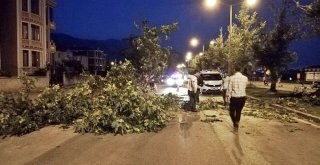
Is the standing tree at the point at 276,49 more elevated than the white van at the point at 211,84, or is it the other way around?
the standing tree at the point at 276,49

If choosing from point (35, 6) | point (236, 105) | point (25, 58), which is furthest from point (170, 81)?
point (236, 105)

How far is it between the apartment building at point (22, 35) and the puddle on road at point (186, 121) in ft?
93.4

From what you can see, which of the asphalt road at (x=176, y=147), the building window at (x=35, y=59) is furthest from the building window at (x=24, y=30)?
the asphalt road at (x=176, y=147)

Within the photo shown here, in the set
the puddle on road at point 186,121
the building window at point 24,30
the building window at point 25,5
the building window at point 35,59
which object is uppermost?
the building window at point 25,5

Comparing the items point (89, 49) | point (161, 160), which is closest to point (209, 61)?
point (161, 160)

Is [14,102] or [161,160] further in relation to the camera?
[14,102]

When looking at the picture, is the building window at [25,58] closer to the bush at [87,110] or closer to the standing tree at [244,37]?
the standing tree at [244,37]

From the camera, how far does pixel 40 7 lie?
48938 millimetres

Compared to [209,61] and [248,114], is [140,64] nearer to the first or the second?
[248,114]

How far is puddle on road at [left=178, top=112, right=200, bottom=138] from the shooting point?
42.5 ft

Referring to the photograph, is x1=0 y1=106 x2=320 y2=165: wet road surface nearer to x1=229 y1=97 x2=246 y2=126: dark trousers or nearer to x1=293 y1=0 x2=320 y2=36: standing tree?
x1=229 y1=97 x2=246 y2=126: dark trousers

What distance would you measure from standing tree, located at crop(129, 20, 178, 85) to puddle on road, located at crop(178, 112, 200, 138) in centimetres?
580

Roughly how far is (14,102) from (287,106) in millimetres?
13258

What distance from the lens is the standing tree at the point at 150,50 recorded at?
23656mm
